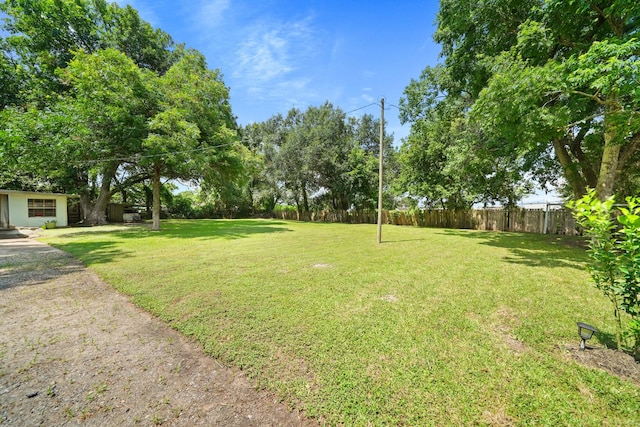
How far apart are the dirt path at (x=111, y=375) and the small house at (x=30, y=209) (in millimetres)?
15988

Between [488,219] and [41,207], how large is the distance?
2712cm

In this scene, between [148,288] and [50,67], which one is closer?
[148,288]

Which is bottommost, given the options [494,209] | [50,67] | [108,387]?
[108,387]

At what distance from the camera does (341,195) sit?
79.5 feet

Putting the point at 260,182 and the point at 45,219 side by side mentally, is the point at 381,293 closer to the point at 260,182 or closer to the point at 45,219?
the point at 45,219

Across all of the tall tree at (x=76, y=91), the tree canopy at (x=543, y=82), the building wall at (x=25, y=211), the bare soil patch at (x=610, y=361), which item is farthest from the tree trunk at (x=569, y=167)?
the building wall at (x=25, y=211)

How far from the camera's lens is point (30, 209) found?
14594 millimetres

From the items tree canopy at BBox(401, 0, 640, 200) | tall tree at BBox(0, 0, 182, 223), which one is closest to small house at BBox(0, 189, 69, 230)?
tall tree at BBox(0, 0, 182, 223)

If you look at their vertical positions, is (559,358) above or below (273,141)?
below

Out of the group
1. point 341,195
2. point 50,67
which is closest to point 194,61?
point 50,67

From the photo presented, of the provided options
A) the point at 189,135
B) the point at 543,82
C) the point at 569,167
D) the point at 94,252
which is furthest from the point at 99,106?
the point at 569,167

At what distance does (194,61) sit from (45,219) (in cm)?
1337

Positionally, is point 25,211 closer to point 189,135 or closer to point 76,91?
point 76,91

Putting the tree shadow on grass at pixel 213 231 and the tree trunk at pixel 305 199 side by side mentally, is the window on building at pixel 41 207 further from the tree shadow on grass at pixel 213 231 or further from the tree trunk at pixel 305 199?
the tree trunk at pixel 305 199
